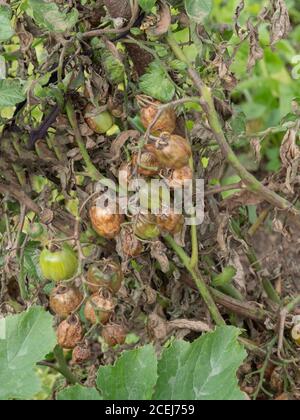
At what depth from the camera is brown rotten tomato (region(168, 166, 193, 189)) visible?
118cm

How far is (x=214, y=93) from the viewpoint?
1238 mm

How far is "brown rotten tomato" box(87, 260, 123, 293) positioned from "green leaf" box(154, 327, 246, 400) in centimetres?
17

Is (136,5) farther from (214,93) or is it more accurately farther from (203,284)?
(203,284)

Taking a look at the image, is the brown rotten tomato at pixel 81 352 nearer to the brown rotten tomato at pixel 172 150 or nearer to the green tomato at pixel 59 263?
the green tomato at pixel 59 263

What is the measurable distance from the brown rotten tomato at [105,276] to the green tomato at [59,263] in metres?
0.04

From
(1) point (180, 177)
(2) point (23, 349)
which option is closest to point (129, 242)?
(1) point (180, 177)

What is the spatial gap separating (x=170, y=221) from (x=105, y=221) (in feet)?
0.34

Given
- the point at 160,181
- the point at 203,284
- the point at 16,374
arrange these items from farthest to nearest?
the point at 203,284 → the point at 160,181 → the point at 16,374

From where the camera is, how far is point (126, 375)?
3.54 ft

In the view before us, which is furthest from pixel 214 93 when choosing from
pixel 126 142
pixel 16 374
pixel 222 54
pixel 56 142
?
pixel 16 374

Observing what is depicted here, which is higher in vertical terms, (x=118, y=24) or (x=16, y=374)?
(x=118, y=24)

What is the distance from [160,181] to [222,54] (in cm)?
23

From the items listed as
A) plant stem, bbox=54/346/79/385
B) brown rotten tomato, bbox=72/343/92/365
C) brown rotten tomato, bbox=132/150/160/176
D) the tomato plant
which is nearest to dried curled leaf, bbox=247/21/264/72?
the tomato plant

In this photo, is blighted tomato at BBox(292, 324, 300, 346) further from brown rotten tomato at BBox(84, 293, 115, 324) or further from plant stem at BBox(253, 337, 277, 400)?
brown rotten tomato at BBox(84, 293, 115, 324)
